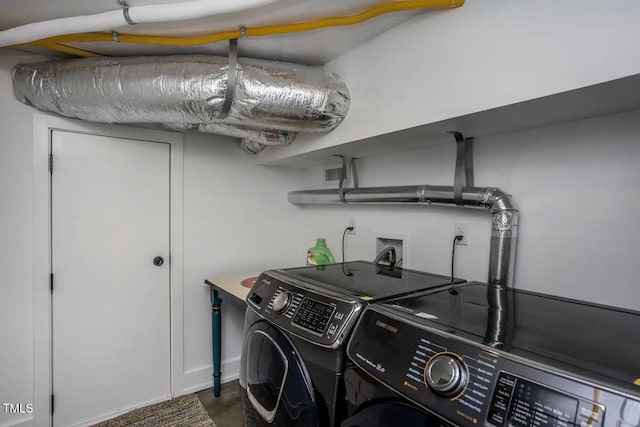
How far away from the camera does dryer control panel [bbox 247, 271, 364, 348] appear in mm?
949

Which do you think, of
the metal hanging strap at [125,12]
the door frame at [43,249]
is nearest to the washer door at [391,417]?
the metal hanging strap at [125,12]

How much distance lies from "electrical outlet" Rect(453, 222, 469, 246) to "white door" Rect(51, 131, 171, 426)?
1.87 m

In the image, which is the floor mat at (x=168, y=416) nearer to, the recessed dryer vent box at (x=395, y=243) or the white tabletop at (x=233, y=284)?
the white tabletop at (x=233, y=284)

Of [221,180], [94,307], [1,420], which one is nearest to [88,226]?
[94,307]

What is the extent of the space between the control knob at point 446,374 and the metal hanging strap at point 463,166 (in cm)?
87

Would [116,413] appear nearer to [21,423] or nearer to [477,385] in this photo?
[21,423]

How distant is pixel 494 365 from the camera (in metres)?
0.63

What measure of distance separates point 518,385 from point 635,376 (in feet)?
0.64

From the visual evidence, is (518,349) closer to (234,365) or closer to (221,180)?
(221,180)

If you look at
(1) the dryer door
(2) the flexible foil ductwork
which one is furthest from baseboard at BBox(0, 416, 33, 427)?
(2) the flexible foil ductwork

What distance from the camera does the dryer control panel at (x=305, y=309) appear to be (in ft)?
3.11

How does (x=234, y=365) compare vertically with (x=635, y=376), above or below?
below

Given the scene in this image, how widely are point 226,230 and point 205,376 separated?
1.12m

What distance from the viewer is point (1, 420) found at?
5.89ft
